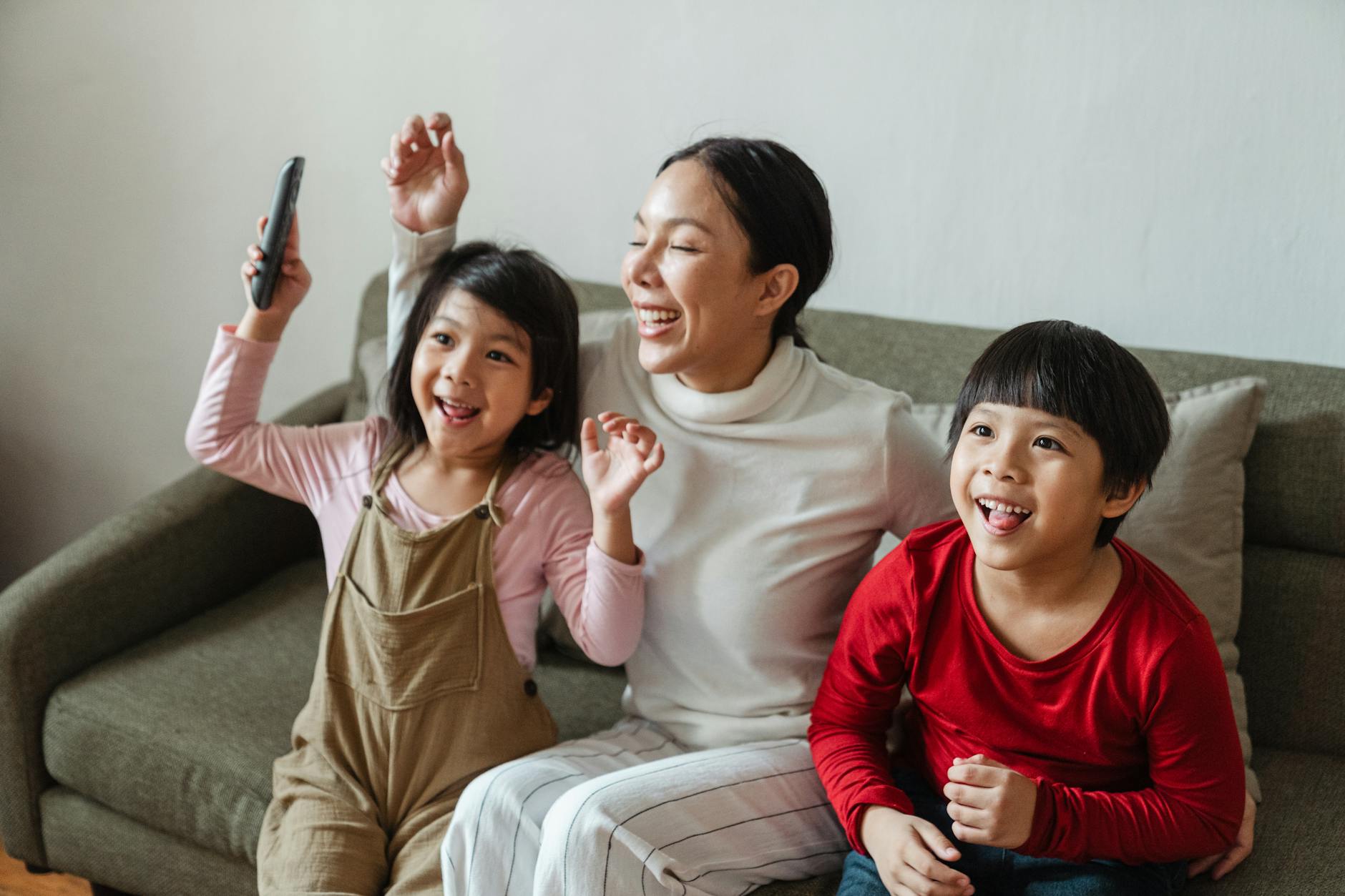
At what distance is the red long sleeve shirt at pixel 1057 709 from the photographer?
1147 mm

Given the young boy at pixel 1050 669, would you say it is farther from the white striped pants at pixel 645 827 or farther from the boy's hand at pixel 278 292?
the boy's hand at pixel 278 292

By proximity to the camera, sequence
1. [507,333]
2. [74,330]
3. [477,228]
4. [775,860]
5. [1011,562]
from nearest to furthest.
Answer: [1011,562]
[775,860]
[507,333]
[477,228]
[74,330]

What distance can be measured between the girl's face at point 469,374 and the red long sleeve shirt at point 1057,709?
1.59 ft

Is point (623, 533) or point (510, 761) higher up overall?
point (623, 533)

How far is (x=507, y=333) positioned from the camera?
1.45m

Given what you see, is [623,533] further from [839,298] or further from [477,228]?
[477,228]

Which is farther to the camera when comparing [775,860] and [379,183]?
[379,183]

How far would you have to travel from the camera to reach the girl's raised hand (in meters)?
1.32

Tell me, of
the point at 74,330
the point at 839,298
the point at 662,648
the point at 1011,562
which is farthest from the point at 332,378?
the point at 1011,562

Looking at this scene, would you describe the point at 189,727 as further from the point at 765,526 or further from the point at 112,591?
the point at 765,526

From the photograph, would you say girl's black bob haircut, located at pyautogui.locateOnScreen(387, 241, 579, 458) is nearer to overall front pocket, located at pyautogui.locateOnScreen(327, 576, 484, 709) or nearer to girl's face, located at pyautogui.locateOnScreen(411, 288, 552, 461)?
girl's face, located at pyautogui.locateOnScreen(411, 288, 552, 461)

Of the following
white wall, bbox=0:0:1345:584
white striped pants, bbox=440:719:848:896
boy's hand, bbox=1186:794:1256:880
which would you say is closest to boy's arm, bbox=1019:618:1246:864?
boy's hand, bbox=1186:794:1256:880

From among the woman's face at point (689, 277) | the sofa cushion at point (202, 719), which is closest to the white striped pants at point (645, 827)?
the sofa cushion at point (202, 719)

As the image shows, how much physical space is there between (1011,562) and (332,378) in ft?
5.81
